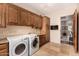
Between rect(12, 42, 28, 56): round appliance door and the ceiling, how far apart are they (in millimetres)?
632

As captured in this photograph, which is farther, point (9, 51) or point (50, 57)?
point (50, 57)

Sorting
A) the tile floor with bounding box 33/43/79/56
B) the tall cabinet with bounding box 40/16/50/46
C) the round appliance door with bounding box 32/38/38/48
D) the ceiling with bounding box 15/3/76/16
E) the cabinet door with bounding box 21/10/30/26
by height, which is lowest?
the tile floor with bounding box 33/43/79/56

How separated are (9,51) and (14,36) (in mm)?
248

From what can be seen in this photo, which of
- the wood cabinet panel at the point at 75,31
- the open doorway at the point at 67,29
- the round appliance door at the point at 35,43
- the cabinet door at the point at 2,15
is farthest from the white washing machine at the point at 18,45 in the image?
the wood cabinet panel at the point at 75,31

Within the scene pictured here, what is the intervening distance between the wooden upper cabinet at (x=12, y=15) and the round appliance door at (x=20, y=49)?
367 millimetres

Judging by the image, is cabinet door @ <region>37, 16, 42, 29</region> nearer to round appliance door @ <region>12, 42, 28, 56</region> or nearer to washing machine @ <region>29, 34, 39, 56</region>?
washing machine @ <region>29, 34, 39, 56</region>

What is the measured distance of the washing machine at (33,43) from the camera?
1484 millimetres

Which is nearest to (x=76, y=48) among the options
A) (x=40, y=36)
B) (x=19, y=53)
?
(x=40, y=36)

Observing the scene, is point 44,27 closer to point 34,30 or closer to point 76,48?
point 34,30

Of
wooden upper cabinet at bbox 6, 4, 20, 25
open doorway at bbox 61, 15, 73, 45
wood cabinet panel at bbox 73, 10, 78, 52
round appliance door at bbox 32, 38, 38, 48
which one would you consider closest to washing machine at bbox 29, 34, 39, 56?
round appliance door at bbox 32, 38, 38, 48

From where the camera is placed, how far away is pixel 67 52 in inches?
57.6

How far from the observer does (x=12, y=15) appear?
1355mm

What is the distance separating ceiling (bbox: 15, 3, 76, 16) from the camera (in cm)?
141

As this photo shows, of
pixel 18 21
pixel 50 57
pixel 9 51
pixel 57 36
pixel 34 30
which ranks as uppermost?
pixel 18 21
